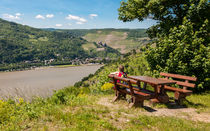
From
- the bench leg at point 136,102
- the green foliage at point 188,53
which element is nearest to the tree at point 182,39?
the green foliage at point 188,53

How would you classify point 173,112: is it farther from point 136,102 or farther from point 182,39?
point 182,39

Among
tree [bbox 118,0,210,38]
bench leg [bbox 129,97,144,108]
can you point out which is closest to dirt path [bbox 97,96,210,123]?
bench leg [bbox 129,97,144,108]

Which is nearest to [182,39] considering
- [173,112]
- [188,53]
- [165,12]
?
[188,53]

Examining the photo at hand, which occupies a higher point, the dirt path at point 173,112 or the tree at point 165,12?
A: the tree at point 165,12

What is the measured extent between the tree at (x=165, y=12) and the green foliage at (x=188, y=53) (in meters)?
0.85

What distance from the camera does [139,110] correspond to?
7.21 m

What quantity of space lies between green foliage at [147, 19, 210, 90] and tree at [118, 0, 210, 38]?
85 cm

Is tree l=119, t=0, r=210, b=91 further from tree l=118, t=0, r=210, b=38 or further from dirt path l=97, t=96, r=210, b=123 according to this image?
dirt path l=97, t=96, r=210, b=123

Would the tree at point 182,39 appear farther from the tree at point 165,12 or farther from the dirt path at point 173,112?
the dirt path at point 173,112

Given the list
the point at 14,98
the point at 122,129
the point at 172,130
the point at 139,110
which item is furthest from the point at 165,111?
the point at 14,98

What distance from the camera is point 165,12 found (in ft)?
43.3

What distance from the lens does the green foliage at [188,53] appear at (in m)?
11.0

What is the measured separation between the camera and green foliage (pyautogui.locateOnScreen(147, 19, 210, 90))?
36.2ft

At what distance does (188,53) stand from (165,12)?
3893 mm
